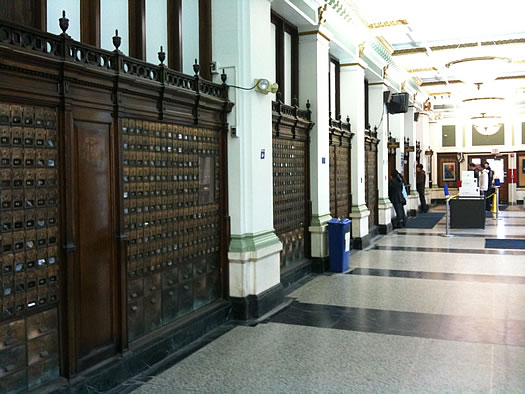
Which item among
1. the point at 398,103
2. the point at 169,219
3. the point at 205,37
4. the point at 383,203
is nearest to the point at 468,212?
the point at 383,203

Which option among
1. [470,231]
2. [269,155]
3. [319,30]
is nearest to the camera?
[269,155]

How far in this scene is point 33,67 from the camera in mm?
3338

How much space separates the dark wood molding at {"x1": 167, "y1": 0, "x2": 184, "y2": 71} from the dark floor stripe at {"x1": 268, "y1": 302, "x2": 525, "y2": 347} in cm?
287

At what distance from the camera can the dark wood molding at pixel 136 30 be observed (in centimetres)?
480

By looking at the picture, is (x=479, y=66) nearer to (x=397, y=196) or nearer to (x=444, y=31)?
(x=444, y=31)

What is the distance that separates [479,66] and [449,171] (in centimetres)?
1286

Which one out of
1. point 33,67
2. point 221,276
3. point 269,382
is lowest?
point 269,382

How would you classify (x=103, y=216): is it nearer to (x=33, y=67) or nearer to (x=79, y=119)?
(x=79, y=119)

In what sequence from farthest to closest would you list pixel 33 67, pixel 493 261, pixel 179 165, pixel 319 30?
1. pixel 493 261
2. pixel 319 30
3. pixel 179 165
4. pixel 33 67

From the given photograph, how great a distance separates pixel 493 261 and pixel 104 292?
7327 millimetres

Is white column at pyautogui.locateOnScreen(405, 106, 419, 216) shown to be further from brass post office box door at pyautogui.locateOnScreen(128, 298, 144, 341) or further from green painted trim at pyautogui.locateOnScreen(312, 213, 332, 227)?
Answer: brass post office box door at pyautogui.locateOnScreen(128, 298, 144, 341)

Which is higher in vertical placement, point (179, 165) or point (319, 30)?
point (319, 30)

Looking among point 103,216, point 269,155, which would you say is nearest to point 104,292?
point 103,216

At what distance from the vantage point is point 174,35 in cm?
536
